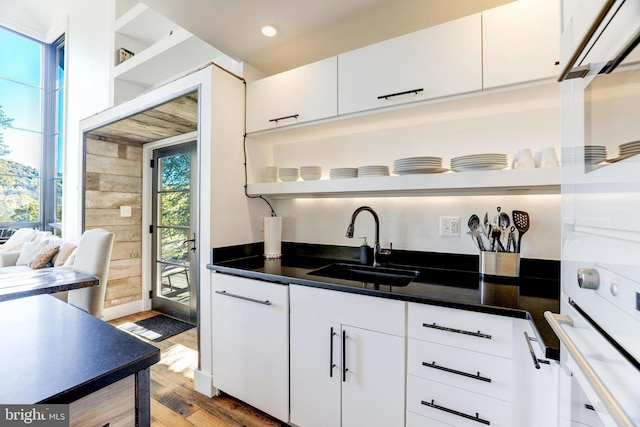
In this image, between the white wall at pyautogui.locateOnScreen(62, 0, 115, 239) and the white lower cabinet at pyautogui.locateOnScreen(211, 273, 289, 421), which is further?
the white wall at pyautogui.locateOnScreen(62, 0, 115, 239)

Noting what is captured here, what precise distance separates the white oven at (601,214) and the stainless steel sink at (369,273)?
96 centimetres

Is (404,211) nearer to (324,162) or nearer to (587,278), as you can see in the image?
(324,162)

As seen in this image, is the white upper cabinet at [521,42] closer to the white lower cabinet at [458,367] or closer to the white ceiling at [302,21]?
the white ceiling at [302,21]

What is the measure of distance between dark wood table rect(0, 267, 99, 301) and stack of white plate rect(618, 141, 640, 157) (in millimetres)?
2242

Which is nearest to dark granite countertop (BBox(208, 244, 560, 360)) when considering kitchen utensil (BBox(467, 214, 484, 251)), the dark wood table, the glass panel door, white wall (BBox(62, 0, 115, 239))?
kitchen utensil (BBox(467, 214, 484, 251))

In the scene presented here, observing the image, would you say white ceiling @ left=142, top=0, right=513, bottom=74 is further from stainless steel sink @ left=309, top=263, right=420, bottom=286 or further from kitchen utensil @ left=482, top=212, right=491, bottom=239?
stainless steel sink @ left=309, top=263, right=420, bottom=286

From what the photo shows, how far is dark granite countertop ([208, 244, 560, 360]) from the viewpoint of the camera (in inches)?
42.4

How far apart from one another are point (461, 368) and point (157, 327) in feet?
9.90

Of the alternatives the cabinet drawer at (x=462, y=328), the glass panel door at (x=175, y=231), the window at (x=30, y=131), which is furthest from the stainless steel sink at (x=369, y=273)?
the window at (x=30, y=131)

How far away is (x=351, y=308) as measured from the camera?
1.37 metres

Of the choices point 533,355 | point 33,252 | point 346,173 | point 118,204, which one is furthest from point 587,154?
point 33,252

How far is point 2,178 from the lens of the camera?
4.50 meters

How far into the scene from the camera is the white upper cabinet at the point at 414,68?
1.41 metres

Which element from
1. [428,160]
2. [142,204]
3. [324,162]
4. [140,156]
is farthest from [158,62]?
[428,160]
